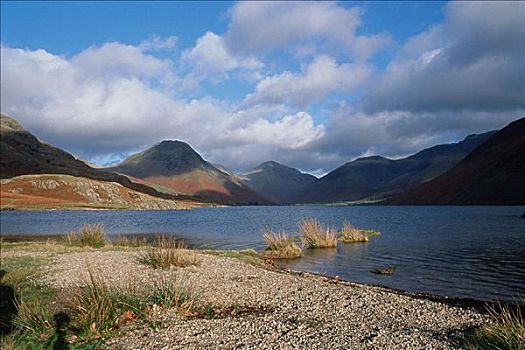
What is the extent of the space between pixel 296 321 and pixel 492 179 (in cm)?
16670

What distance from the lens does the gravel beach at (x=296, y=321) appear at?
968 cm

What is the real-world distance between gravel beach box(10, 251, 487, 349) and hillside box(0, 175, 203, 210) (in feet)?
356

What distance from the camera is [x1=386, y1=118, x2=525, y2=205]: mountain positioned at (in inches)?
5822

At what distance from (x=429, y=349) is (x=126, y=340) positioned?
21.2 feet

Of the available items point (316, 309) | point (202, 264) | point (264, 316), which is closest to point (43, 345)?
point (264, 316)

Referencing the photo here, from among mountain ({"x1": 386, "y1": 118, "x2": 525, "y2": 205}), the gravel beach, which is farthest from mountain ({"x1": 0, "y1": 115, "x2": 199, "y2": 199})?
the gravel beach

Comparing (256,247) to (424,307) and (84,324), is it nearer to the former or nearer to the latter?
(424,307)

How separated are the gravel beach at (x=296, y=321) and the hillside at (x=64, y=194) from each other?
109 m

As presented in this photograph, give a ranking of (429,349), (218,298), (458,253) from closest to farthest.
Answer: (429,349) < (218,298) < (458,253)

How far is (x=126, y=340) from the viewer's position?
1030 cm

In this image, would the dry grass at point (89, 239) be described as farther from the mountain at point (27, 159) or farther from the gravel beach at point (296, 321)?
the mountain at point (27, 159)

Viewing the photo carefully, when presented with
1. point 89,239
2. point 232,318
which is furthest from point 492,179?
point 232,318

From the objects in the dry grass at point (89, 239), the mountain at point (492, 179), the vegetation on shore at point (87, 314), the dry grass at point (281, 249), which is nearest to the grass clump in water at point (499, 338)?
the vegetation on shore at point (87, 314)

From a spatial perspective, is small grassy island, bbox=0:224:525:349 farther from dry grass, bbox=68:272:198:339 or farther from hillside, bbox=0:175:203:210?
hillside, bbox=0:175:203:210
